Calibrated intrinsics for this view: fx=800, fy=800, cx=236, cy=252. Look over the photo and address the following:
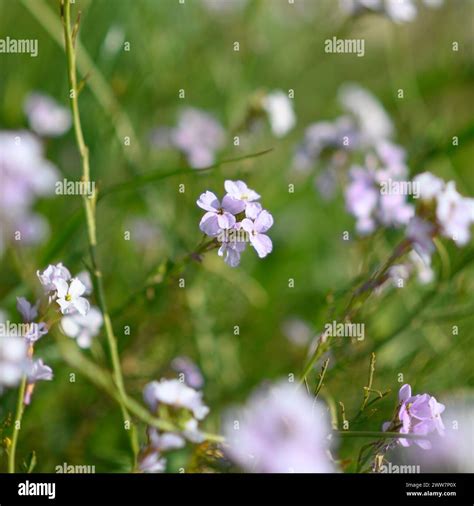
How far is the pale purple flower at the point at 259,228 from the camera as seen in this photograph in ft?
2.42

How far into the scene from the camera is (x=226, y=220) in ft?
2.43

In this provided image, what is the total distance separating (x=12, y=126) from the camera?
55.6 inches

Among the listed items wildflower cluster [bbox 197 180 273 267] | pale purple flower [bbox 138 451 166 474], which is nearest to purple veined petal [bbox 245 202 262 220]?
wildflower cluster [bbox 197 180 273 267]

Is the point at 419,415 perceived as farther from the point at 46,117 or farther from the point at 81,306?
the point at 46,117

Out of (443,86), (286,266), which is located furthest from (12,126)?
(443,86)

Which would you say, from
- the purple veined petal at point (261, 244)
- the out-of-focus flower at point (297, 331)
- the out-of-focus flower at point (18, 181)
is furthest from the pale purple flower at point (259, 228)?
the out-of-focus flower at point (297, 331)

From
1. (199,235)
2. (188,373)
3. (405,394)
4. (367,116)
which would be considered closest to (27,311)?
(188,373)

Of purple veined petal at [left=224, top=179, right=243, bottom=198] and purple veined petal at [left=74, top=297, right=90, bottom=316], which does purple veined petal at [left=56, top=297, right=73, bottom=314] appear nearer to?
purple veined petal at [left=74, top=297, right=90, bottom=316]

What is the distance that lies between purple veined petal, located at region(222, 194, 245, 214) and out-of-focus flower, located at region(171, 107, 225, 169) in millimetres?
550

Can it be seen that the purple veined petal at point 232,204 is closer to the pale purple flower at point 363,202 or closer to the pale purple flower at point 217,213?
the pale purple flower at point 217,213

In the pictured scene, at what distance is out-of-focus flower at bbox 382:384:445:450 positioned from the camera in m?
0.74

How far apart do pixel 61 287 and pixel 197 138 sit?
0.68m
